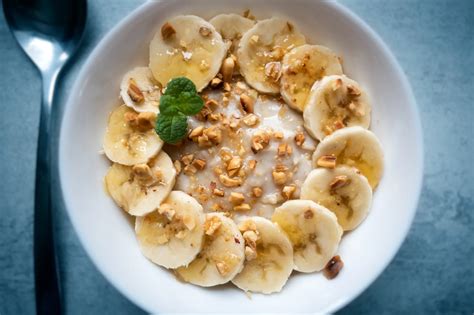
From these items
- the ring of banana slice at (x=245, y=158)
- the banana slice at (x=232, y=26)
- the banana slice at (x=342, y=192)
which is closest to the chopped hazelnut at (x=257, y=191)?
the ring of banana slice at (x=245, y=158)

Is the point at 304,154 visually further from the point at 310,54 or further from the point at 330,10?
the point at 330,10

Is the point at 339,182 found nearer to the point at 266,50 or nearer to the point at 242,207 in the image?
the point at 242,207

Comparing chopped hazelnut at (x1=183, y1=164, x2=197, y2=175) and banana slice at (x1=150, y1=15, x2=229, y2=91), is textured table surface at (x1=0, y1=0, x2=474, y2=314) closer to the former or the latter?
banana slice at (x1=150, y1=15, x2=229, y2=91)

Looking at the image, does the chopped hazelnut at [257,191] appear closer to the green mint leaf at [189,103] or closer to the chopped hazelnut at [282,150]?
the chopped hazelnut at [282,150]

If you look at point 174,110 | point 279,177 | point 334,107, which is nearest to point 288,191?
point 279,177

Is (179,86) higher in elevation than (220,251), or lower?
higher

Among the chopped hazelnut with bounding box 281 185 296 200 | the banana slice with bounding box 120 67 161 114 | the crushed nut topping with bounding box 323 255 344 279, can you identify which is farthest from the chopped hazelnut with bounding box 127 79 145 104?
the crushed nut topping with bounding box 323 255 344 279
